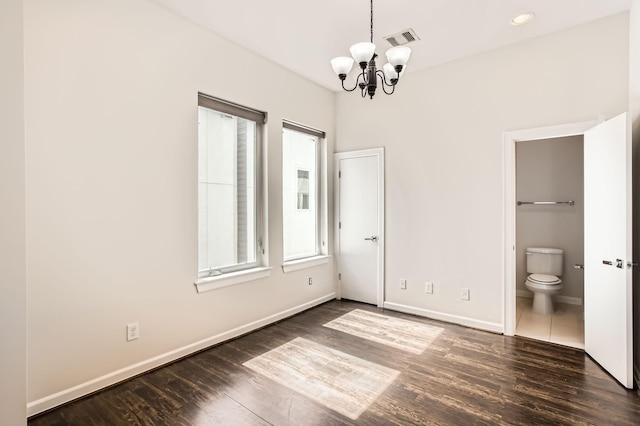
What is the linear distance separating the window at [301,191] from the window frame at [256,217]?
41 centimetres

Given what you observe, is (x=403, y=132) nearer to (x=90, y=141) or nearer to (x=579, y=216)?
(x=579, y=216)

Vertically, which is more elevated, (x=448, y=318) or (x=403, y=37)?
(x=403, y=37)

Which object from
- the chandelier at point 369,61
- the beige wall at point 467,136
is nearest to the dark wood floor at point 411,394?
the beige wall at point 467,136

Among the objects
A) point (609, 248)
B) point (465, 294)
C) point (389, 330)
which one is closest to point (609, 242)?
point (609, 248)

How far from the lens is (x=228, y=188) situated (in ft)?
11.1

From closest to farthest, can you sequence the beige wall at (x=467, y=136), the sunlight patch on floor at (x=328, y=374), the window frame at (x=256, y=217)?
the sunlight patch on floor at (x=328, y=374), the beige wall at (x=467, y=136), the window frame at (x=256, y=217)

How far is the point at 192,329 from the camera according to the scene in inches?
115

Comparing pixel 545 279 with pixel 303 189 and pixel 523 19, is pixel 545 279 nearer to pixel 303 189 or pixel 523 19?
pixel 523 19

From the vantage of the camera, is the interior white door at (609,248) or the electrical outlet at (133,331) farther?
the electrical outlet at (133,331)

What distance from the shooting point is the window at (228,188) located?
10.3 ft

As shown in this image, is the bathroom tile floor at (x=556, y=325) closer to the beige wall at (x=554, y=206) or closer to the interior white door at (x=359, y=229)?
the beige wall at (x=554, y=206)

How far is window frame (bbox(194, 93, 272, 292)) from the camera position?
3109mm

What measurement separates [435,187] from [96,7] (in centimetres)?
350

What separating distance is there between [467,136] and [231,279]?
2.94 m
